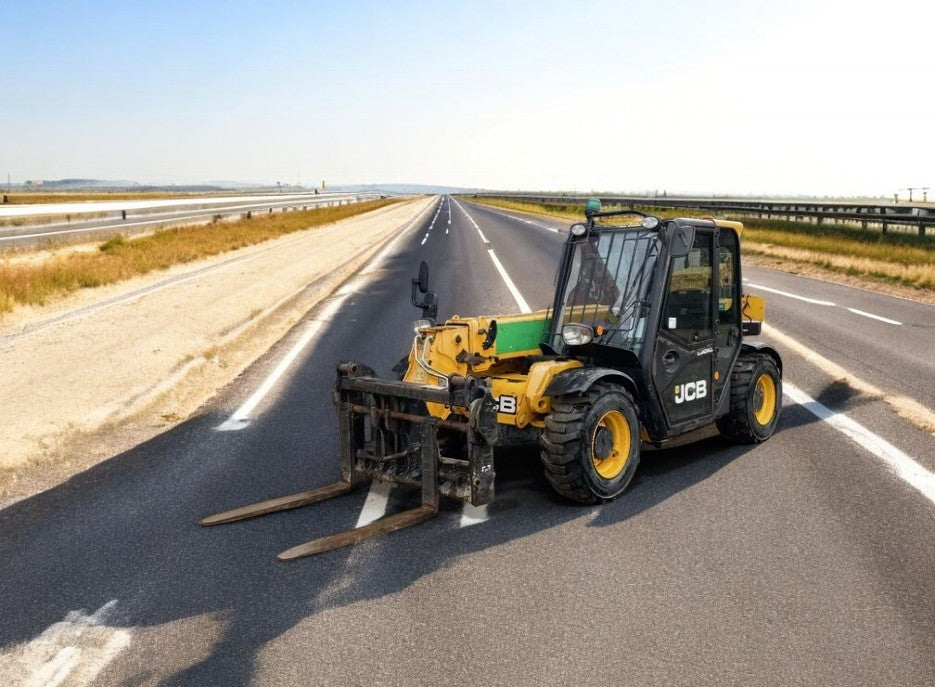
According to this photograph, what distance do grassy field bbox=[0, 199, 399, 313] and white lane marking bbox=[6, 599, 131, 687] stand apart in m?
11.9

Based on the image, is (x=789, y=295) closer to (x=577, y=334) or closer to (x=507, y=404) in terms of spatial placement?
(x=577, y=334)

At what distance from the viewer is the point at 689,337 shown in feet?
21.4

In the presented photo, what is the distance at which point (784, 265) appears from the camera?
25.5 m

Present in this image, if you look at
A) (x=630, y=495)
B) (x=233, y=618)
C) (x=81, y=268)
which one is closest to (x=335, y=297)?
(x=81, y=268)

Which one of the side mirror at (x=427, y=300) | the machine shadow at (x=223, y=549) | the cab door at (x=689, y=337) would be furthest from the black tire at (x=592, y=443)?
the side mirror at (x=427, y=300)

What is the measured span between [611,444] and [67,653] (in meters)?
3.82

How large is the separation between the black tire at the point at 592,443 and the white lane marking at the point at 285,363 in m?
3.75

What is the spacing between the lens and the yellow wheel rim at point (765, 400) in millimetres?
7453

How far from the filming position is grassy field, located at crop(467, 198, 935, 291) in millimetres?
21502

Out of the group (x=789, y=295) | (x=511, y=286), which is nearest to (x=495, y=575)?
(x=511, y=286)

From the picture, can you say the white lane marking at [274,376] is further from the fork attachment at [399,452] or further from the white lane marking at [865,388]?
the white lane marking at [865,388]

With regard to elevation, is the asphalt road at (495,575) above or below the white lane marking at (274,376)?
above

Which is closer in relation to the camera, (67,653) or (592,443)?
(67,653)

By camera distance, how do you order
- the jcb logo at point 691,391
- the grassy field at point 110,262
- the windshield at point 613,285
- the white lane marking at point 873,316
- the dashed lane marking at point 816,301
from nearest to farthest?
the windshield at point 613,285, the jcb logo at point 691,391, the white lane marking at point 873,316, the dashed lane marking at point 816,301, the grassy field at point 110,262
